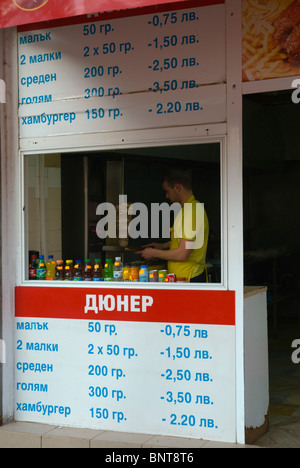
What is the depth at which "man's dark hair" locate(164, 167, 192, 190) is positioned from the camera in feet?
16.0

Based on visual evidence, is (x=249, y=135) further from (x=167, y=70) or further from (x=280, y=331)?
(x=167, y=70)

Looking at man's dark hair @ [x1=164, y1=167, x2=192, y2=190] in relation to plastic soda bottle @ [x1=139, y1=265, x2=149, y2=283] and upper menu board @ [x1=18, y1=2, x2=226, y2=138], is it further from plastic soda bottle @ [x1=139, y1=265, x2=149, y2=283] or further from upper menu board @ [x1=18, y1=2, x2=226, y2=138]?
plastic soda bottle @ [x1=139, y1=265, x2=149, y2=283]

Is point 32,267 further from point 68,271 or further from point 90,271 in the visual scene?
point 90,271

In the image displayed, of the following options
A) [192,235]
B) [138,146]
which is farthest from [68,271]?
[138,146]

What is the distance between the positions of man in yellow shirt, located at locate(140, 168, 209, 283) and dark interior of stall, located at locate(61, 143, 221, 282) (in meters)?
0.06

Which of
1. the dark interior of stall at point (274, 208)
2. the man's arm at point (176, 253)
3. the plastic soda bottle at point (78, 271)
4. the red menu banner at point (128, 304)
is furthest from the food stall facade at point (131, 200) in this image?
the dark interior of stall at point (274, 208)

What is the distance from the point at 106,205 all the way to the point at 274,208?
7.73 m

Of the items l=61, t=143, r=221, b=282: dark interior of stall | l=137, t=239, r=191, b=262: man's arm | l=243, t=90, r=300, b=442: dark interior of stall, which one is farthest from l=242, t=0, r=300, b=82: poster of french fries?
l=243, t=90, r=300, b=442: dark interior of stall

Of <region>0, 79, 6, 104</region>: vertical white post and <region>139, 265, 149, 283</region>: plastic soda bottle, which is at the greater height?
<region>0, 79, 6, 104</region>: vertical white post

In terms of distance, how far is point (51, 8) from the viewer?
407cm
